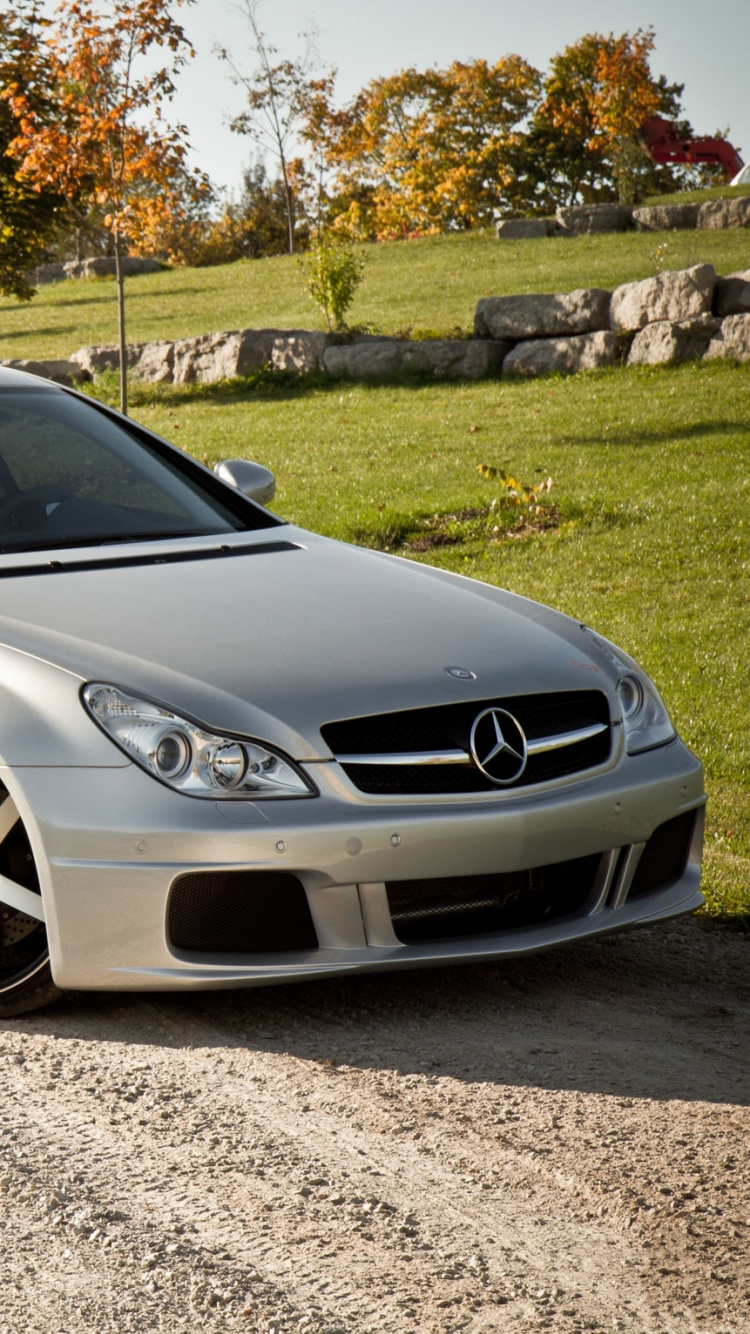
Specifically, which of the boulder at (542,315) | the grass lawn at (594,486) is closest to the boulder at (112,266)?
the grass lawn at (594,486)

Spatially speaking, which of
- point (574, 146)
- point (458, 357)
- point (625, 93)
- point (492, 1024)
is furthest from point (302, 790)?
point (574, 146)

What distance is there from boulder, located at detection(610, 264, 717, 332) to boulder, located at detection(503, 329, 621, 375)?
32cm

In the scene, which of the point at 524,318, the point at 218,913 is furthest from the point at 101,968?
the point at 524,318

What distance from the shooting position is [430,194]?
53469 millimetres

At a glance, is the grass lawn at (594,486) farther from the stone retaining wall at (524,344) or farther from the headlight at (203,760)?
the headlight at (203,760)

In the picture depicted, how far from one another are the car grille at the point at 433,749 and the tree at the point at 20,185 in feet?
39.4

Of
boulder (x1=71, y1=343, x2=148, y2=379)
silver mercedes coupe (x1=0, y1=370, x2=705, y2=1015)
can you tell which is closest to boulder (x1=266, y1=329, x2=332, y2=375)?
boulder (x1=71, y1=343, x2=148, y2=379)

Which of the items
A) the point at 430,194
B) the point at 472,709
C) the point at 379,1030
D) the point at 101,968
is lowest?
the point at 379,1030

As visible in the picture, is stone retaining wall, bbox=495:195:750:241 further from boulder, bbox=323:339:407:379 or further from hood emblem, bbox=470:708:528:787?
hood emblem, bbox=470:708:528:787

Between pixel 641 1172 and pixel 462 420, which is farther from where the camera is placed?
pixel 462 420

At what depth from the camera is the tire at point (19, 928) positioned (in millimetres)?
3408

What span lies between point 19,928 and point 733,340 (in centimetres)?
1442

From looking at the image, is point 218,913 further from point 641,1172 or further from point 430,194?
point 430,194

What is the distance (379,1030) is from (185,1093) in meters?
0.55
